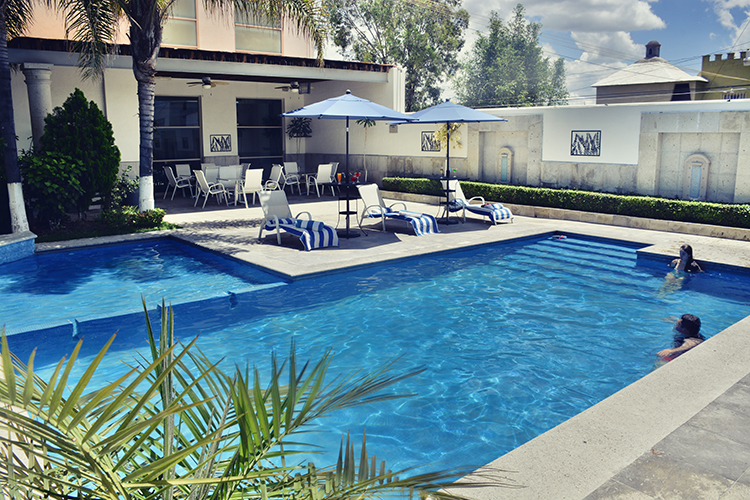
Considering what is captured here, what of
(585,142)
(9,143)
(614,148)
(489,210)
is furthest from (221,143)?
(614,148)

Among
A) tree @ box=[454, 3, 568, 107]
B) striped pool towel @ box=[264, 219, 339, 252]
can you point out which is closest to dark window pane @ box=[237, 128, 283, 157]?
striped pool towel @ box=[264, 219, 339, 252]

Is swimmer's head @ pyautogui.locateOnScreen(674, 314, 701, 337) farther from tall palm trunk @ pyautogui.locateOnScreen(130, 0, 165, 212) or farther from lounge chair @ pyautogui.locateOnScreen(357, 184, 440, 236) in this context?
tall palm trunk @ pyautogui.locateOnScreen(130, 0, 165, 212)

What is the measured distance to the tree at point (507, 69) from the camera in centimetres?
6328

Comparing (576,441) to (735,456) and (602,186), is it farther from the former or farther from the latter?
(602,186)

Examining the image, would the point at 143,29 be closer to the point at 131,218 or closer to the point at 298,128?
the point at 131,218

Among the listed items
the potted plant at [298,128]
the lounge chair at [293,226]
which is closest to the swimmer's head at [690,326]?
the lounge chair at [293,226]

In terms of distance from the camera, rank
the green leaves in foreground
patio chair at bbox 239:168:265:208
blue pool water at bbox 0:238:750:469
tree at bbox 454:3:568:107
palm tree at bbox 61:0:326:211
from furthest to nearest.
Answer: tree at bbox 454:3:568:107
patio chair at bbox 239:168:265:208
palm tree at bbox 61:0:326:211
blue pool water at bbox 0:238:750:469
the green leaves in foreground

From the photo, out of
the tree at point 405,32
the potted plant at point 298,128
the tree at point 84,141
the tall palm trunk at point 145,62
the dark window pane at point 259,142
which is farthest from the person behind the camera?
the tree at point 405,32

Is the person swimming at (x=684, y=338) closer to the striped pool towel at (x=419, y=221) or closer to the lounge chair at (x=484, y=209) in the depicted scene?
the striped pool towel at (x=419, y=221)

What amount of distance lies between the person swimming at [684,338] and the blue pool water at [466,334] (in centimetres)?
18

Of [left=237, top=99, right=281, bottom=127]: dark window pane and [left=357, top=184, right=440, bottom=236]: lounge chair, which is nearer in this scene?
[left=357, top=184, right=440, bottom=236]: lounge chair

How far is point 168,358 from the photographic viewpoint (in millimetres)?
1719

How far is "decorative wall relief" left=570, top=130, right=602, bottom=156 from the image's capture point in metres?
14.0

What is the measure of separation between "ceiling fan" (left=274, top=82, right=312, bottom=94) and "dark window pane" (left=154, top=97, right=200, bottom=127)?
2975 millimetres
